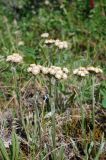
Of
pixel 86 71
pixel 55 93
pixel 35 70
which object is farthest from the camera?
pixel 55 93

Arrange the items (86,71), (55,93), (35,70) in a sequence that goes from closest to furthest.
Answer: (35,70) → (86,71) → (55,93)

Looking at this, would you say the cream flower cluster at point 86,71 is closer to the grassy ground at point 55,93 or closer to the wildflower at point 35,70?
the grassy ground at point 55,93

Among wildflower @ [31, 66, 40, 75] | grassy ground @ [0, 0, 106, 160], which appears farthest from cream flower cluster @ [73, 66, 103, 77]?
wildflower @ [31, 66, 40, 75]

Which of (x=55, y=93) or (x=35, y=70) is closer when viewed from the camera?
(x=35, y=70)

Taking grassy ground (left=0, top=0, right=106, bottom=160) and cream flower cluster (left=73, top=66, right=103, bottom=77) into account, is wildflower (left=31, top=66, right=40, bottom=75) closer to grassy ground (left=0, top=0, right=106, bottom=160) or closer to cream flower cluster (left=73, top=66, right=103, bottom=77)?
grassy ground (left=0, top=0, right=106, bottom=160)

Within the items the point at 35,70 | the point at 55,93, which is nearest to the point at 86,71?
the point at 35,70

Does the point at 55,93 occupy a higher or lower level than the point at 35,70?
lower

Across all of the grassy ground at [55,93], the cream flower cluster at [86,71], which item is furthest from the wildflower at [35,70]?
the cream flower cluster at [86,71]

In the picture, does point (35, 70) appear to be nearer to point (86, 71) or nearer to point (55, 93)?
point (86, 71)
